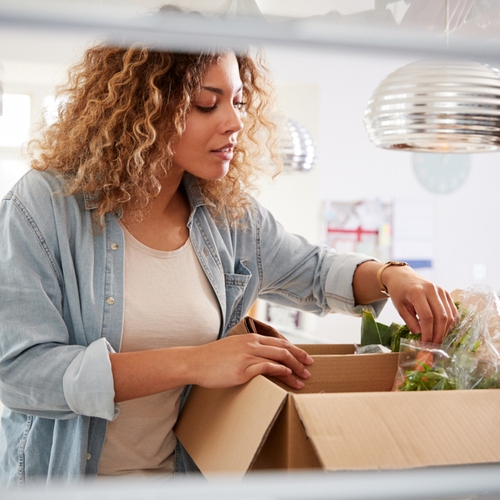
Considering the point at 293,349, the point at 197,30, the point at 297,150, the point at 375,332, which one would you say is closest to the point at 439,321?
the point at 375,332

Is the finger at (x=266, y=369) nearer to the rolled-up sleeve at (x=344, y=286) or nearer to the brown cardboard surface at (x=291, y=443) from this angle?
the brown cardboard surface at (x=291, y=443)

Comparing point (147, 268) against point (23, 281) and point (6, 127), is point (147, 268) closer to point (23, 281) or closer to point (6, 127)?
point (23, 281)

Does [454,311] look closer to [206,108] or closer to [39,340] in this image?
[206,108]

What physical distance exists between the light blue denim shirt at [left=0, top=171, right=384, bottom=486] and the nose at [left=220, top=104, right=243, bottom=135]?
0.71ft

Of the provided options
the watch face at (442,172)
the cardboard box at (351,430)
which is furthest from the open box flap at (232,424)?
the watch face at (442,172)

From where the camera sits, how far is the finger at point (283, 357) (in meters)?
0.82

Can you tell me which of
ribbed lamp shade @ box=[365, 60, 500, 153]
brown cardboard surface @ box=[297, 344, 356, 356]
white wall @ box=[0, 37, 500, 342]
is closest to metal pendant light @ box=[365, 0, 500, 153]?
ribbed lamp shade @ box=[365, 60, 500, 153]

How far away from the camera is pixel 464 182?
211 inches

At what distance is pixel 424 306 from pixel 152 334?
20.3 inches

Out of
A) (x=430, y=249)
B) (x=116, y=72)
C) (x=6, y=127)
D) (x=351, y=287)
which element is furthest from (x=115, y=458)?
(x=6, y=127)

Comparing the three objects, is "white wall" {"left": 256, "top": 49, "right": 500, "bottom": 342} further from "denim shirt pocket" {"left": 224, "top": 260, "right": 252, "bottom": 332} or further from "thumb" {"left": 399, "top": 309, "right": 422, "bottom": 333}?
"thumb" {"left": 399, "top": 309, "right": 422, "bottom": 333}

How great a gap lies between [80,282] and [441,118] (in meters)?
0.73

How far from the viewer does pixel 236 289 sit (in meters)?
1.22

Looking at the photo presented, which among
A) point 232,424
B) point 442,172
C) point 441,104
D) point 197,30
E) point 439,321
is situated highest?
point 442,172
